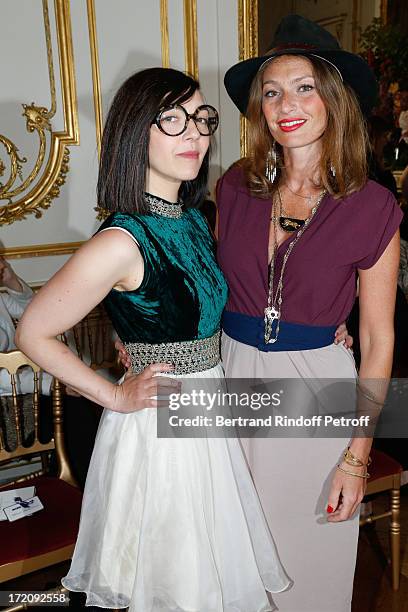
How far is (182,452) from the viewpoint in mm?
1460

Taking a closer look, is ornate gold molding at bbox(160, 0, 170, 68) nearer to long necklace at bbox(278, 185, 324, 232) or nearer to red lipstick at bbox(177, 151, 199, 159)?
long necklace at bbox(278, 185, 324, 232)

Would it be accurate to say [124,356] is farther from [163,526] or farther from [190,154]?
[190,154]

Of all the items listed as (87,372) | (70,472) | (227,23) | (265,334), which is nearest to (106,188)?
(87,372)

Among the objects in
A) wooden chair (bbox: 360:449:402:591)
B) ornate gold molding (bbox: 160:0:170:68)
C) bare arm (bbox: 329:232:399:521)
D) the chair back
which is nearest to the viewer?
bare arm (bbox: 329:232:399:521)

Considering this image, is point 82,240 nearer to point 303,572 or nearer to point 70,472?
point 70,472

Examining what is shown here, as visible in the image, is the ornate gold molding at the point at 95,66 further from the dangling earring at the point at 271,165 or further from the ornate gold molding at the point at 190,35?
the dangling earring at the point at 271,165

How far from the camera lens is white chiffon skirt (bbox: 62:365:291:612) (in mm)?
1438

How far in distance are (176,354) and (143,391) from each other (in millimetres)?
116

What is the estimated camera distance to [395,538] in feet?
8.23

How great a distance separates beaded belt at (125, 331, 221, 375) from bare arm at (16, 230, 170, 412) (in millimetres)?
82

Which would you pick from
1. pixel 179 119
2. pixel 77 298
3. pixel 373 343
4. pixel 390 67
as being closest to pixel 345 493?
pixel 373 343

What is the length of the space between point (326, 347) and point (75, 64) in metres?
2.24

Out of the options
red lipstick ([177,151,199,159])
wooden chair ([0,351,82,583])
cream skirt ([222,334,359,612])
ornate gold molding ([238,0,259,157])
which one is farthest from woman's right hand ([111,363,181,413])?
ornate gold molding ([238,0,259,157])

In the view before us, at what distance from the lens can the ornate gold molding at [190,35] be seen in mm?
3479
